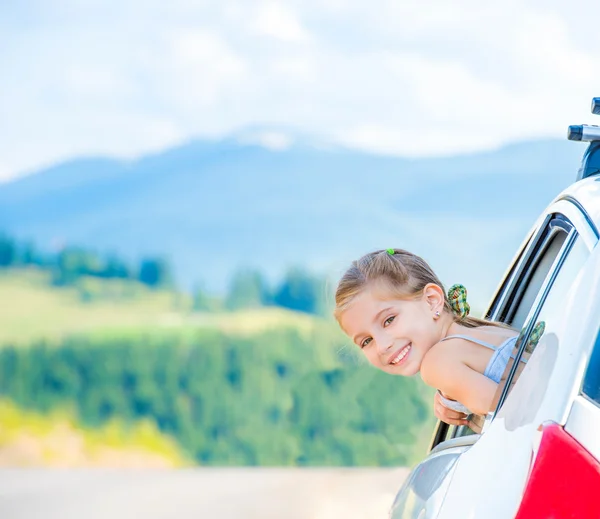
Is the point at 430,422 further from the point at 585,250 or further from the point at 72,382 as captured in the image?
the point at 585,250

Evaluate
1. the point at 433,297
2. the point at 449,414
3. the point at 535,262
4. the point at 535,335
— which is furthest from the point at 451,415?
the point at 535,335

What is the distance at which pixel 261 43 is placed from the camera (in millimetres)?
14000

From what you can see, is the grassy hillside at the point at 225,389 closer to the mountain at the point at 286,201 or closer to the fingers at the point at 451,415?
the mountain at the point at 286,201

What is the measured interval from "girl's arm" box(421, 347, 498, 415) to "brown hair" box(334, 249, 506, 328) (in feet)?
0.90

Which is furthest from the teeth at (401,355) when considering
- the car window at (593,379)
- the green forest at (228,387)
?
the green forest at (228,387)

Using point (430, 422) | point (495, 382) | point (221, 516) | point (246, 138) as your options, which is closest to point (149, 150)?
point (246, 138)

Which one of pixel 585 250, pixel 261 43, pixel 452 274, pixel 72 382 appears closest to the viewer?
pixel 585 250

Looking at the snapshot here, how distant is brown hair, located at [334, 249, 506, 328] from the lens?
240 centimetres

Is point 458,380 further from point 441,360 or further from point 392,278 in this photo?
point 392,278

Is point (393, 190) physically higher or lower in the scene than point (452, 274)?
higher

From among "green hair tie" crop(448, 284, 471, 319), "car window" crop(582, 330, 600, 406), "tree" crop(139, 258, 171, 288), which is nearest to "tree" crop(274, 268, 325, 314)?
"tree" crop(139, 258, 171, 288)

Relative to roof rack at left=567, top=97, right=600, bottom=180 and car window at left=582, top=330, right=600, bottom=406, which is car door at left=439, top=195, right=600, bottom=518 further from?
roof rack at left=567, top=97, right=600, bottom=180

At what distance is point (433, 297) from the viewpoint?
7.98ft

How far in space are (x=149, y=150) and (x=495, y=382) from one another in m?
12.6
